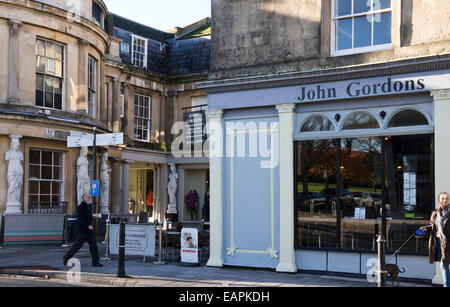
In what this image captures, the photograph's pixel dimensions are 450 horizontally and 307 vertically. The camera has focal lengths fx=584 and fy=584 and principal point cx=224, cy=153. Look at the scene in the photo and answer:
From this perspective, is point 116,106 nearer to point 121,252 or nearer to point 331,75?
point 121,252

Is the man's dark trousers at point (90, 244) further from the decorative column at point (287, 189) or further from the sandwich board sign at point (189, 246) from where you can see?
the decorative column at point (287, 189)

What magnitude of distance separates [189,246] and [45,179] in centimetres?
959

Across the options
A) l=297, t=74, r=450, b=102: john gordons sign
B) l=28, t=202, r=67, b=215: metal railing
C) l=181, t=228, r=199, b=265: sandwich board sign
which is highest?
l=297, t=74, r=450, b=102: john gordons sign

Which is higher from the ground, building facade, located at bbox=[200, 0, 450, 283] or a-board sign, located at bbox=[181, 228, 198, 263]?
building facade, located at bbox=[200, 0, 450, 283]

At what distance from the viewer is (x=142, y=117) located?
30656 mm

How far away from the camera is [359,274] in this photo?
39.3ft

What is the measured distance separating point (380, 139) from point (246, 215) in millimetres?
3451

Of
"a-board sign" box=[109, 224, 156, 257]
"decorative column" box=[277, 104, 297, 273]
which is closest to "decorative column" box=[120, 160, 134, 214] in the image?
"a-board sign" box=[109, 224, 156, 257]

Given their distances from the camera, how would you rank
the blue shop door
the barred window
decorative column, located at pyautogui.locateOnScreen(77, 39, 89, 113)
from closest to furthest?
1. the blue shop door
2. decorative column, located at pyautogui.locateOnScreen(77, 39, 89, 113)
3. the barred window

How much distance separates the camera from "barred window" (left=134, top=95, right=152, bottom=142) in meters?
30.3

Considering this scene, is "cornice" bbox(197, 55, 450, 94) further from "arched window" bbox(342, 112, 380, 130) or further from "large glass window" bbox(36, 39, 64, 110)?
"large glass window" bbox(36, 39, 64, 110)

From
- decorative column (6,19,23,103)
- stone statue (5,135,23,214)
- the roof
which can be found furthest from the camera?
the roof

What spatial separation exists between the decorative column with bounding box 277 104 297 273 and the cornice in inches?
23.7

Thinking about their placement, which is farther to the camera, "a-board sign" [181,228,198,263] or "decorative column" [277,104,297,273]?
"a-board sign" [181,228,198,263]
